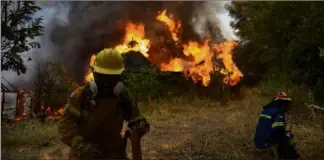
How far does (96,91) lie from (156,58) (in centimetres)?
1156

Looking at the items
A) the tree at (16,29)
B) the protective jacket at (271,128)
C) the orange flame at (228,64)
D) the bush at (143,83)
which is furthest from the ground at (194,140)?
the orange flame at (228,64)

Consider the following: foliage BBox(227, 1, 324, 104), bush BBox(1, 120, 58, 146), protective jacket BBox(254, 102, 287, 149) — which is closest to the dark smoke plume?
foliage BBox(227, 1, 324, 104)

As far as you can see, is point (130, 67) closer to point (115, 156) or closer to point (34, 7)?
point (34, 7)

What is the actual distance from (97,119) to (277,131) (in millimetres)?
2933

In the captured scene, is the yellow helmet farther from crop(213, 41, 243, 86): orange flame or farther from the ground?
crop(213, 41, 243, 86): orange flame

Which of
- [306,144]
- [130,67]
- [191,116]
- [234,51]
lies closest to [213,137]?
[306,144]

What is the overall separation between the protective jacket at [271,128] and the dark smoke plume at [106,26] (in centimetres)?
1001

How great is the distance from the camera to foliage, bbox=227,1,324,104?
9.07 meters

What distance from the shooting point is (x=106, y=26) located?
16.3m

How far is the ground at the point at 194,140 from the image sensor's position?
250 inches

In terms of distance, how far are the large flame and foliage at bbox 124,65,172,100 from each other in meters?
1.92

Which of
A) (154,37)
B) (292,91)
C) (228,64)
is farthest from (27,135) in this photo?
(228,64)

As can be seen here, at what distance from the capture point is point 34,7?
30.7ft

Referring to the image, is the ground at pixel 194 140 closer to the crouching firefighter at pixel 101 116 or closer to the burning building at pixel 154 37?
the crouching firefighter at pixel 101 116
